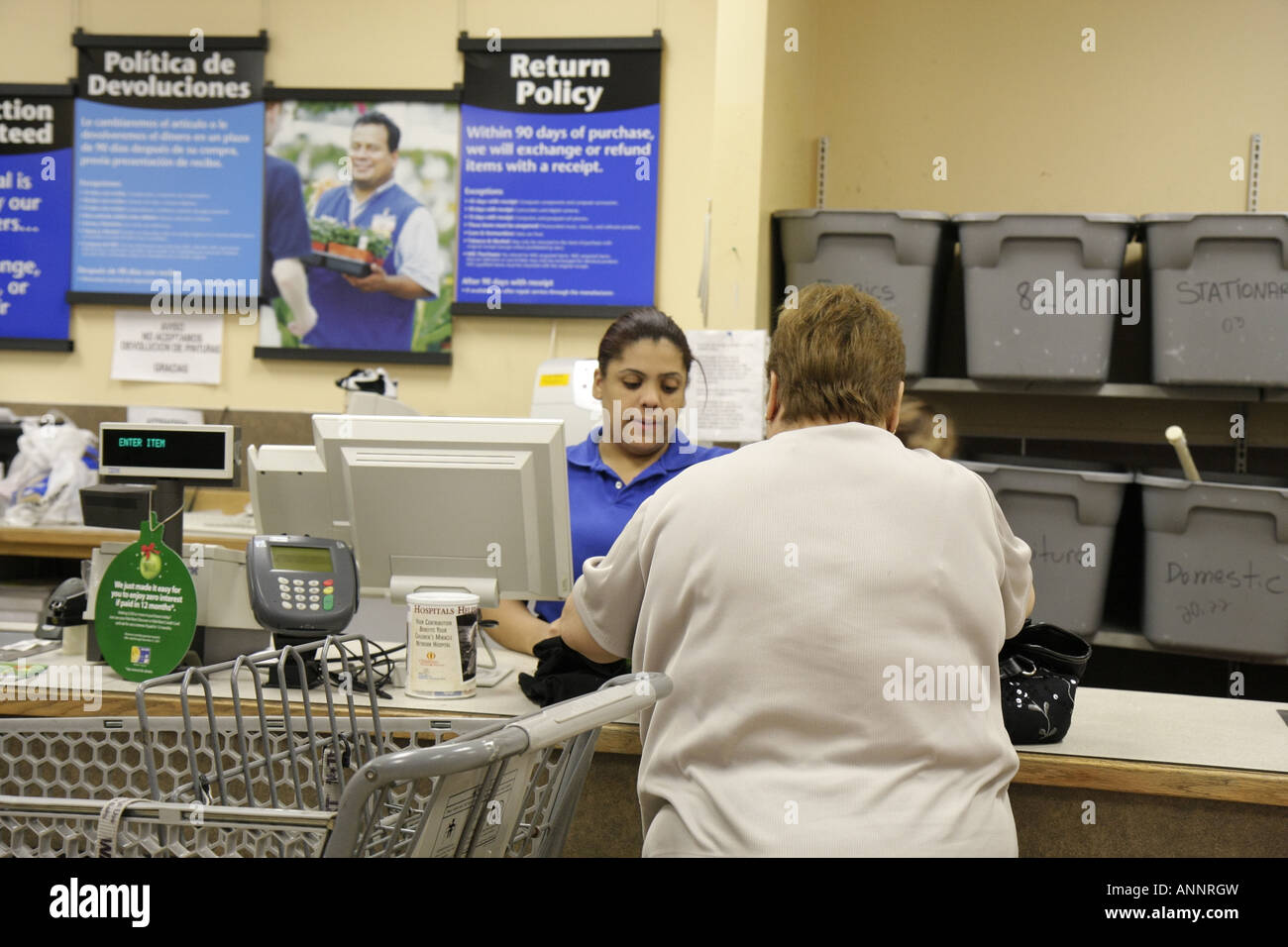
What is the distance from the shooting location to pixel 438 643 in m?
1.74

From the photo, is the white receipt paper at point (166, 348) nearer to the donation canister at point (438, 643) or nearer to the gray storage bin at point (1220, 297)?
the donation canister at point (438, 643)

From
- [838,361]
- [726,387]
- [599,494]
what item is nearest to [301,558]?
[599,494]

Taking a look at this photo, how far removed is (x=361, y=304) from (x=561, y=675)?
2.67 metres

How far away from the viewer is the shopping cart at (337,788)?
2.99 ft

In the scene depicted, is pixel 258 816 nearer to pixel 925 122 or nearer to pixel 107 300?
pixel 925 122

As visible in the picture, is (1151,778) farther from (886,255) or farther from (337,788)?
(886,255)

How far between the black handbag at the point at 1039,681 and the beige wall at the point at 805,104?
154 centimetres

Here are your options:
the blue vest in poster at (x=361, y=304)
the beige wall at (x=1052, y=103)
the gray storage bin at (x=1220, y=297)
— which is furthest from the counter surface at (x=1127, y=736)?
the blue vest in poster at (x=361, y=304)

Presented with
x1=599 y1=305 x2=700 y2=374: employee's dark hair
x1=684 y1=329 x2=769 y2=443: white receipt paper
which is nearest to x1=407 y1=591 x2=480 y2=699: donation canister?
x1=599 y1=305 x2=700 y2=374: employee's dark hair

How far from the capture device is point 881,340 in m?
1.31

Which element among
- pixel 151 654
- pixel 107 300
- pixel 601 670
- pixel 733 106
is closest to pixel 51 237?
pixel 107 300

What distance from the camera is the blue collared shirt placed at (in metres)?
2.36

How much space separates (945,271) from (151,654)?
2265 millimetres
